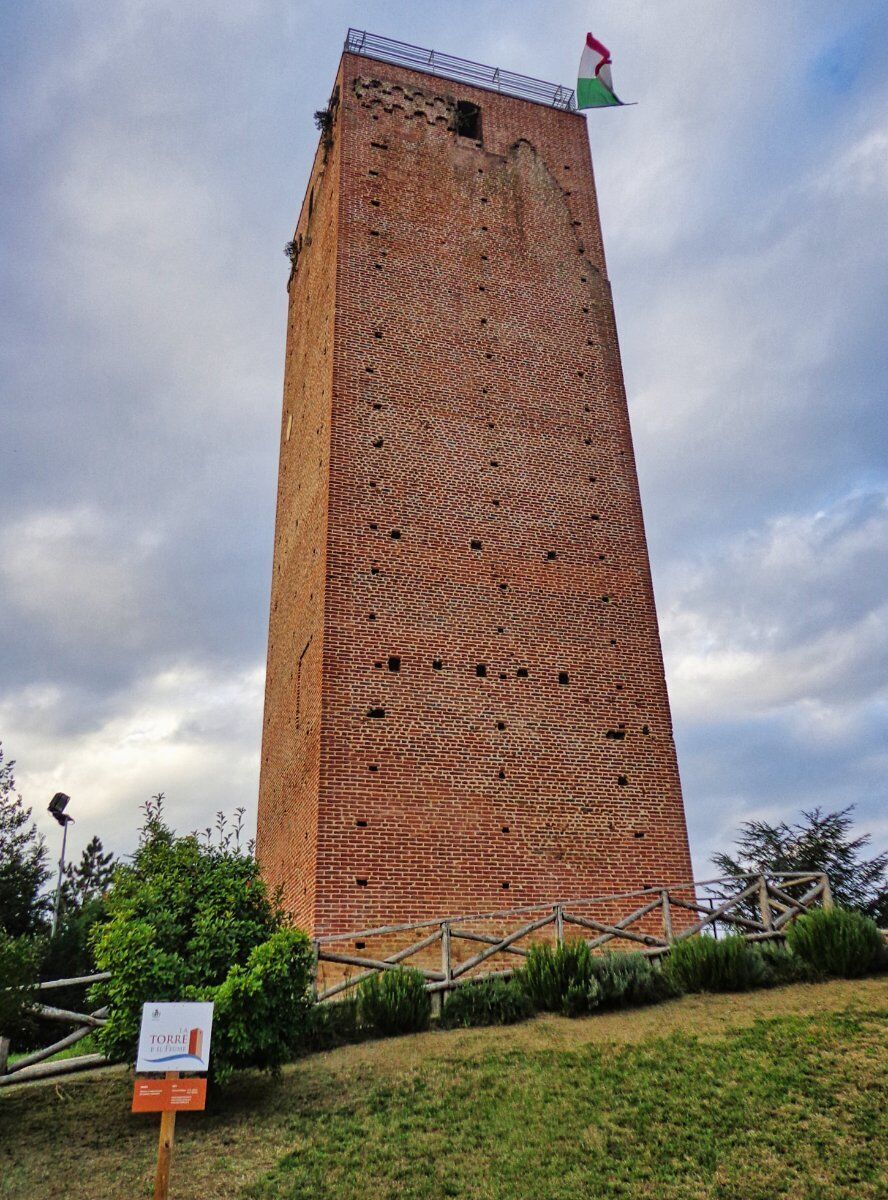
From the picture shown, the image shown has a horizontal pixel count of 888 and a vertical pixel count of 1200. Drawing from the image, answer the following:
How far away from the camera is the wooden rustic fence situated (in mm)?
10656

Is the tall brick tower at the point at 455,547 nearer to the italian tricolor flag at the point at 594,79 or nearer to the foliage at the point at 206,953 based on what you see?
the italian tricolor flag at the point at 594,79

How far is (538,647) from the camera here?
14.5m

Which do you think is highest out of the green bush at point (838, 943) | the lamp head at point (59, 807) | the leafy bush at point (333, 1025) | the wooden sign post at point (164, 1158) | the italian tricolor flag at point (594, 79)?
the italian tricolor flag at point (594, 79)

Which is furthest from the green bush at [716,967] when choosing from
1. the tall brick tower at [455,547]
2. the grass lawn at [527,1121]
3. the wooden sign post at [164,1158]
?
the wooden sign post at [164,1158]

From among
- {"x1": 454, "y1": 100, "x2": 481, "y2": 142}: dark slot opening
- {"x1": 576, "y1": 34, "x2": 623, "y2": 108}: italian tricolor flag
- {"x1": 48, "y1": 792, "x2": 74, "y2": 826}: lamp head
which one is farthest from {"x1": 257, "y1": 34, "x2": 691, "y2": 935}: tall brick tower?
{"x1": 48, "y1": 792, "x2": 74, "y2": 826}: lamp head

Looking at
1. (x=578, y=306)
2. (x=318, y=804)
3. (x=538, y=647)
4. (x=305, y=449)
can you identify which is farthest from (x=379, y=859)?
(x=578, y=306)

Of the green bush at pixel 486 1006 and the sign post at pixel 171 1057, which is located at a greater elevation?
the green bush at pixel 486 1006

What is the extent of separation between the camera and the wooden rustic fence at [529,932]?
1066cm

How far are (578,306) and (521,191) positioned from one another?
278cm

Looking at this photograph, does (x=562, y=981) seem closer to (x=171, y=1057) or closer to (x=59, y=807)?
(x=171, y=1057)

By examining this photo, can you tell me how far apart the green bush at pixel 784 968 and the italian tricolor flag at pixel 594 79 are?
17090 millimetres

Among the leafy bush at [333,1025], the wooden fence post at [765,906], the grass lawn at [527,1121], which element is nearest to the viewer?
the grass lawn at [527,1121]

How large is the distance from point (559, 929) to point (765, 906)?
2796 millimetres

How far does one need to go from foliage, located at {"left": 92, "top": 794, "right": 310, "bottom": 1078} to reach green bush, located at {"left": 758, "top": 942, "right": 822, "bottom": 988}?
17.1 feet
